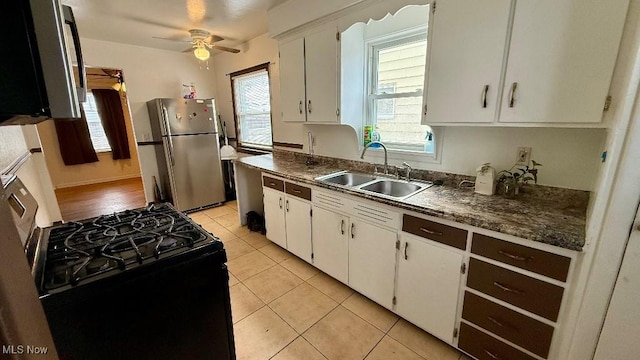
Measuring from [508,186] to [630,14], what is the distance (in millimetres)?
909

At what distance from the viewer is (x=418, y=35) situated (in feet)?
6.70

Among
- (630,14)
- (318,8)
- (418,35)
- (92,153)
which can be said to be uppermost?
(318,8)

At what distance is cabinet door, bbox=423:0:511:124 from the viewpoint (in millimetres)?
1406

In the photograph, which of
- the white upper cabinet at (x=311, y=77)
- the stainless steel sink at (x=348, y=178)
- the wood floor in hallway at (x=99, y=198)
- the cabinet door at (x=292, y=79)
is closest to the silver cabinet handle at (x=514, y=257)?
the stainless steel sink at (x=348, y=178)

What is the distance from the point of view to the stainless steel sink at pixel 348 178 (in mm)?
2307

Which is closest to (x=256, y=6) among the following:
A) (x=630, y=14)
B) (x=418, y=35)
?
(x=418, y=35)

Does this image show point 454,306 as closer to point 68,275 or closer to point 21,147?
point 68,275

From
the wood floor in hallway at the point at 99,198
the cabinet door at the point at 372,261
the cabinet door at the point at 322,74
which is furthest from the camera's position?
the wood floor in hallway at the point at 99,198

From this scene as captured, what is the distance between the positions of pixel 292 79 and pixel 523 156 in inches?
80.9

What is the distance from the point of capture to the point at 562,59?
1231mm

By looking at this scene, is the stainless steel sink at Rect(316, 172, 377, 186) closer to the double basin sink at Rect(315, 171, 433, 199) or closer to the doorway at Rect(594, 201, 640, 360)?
the double basin sink at Rect(315, 171, 433, 199)

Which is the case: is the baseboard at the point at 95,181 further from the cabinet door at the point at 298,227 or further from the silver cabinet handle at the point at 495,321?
the silver cabinet handle at the point at 495,321

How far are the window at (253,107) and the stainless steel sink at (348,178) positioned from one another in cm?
174

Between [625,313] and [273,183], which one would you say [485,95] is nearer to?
[625,313]
